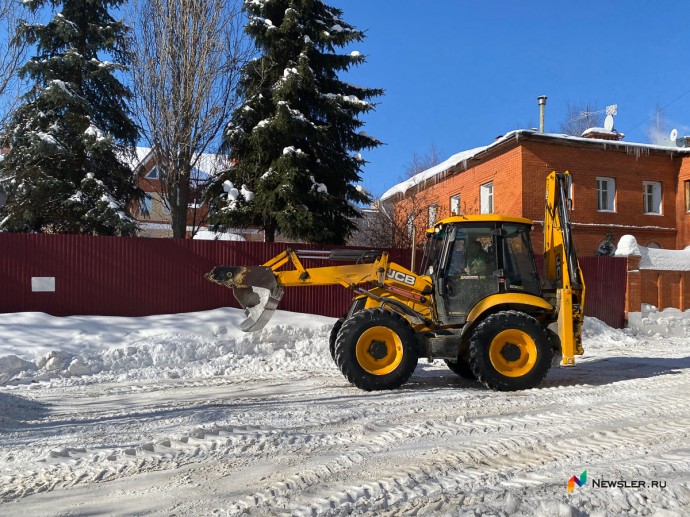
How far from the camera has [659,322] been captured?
14969 mm

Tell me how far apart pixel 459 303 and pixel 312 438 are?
11.2ft

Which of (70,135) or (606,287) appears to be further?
(606,287)

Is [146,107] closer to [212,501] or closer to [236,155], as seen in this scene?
[236,155]

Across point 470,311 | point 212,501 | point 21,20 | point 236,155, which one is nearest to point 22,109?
point 21,20

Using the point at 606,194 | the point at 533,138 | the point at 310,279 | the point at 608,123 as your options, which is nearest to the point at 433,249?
the point at 310,279

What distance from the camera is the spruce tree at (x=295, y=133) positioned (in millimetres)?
13633

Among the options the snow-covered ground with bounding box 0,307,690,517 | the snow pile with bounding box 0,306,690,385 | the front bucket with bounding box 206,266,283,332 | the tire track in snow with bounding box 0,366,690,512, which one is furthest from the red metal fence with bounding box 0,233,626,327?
the tire track in snow with bounding box 0,366,690,512

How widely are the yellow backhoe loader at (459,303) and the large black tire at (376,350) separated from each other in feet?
0.04

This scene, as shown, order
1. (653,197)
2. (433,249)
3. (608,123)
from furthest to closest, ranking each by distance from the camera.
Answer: (608,123) < (653,197) < (433,249)

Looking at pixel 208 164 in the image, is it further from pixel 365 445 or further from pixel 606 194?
pixel 606 194

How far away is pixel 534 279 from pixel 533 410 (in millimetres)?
2308

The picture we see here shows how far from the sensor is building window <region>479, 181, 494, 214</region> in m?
22.1

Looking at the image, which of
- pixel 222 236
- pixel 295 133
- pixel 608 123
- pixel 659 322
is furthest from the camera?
pixel 608 123

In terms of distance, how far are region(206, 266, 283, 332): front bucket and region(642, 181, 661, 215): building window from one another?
→ 20.0 metres
